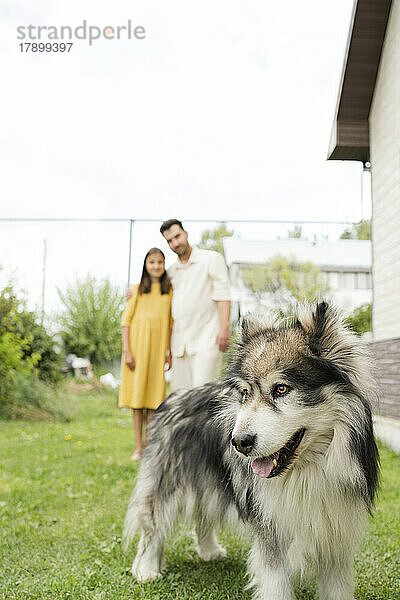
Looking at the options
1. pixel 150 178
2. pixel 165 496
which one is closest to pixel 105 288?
pixel 150 178

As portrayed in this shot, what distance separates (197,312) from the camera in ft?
16.8

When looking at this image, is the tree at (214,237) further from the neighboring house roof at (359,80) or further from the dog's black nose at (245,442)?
the dog's black nose at (245,442)

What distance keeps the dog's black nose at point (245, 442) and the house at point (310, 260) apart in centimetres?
967

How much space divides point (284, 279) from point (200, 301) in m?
7.86

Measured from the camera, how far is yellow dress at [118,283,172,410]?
6.09 m

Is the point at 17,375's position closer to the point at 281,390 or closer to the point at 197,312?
the point at 197,312

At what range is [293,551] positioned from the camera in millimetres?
2508

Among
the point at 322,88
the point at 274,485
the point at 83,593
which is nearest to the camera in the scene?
the point at 274,485

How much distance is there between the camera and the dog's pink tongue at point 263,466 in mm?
→ 2311

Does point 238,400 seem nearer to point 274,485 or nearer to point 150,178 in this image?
point 274,485

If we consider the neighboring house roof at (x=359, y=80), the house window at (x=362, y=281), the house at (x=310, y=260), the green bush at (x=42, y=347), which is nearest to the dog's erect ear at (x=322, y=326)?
the neighboring house roof at (x=359, y=80)

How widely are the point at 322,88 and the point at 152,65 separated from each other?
4146 millimetres

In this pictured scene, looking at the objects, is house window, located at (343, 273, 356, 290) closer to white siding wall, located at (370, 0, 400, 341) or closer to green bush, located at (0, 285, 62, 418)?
white siding wall, located at (370, 0, 400, 341)

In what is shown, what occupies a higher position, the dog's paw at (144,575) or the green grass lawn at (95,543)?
the dog's paw at (144,575)
